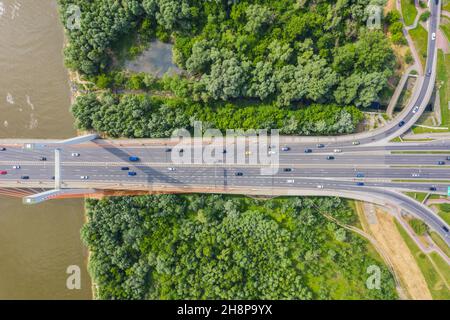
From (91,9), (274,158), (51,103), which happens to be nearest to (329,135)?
(274,158)

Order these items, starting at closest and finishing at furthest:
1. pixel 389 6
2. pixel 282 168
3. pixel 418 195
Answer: pixel 418 195 → pixel 389 6 → pixel 282 168

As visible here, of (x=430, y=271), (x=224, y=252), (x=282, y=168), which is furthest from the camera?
(x=282, y=168)

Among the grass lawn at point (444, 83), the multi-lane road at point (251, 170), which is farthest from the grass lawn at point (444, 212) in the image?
the grass lawn at point (444, 83)

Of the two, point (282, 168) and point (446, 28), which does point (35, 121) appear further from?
point (446, 28)

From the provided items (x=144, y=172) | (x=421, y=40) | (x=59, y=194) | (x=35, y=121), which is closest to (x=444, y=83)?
(x=421, y=40)

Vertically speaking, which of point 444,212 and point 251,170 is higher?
point 251,170

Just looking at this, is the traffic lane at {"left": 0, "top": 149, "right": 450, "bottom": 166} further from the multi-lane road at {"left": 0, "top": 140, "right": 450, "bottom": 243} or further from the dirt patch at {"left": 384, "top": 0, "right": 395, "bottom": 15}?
the dirt patch at {"left": 384, "top": 0, "right": 395, "bottom": 15}

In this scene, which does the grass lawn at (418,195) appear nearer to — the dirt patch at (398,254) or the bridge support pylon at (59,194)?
the dirt patch at (398,254)
